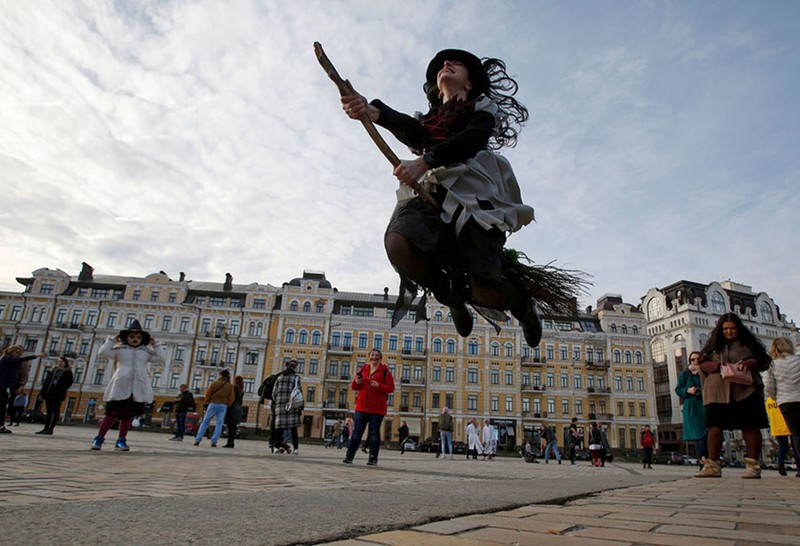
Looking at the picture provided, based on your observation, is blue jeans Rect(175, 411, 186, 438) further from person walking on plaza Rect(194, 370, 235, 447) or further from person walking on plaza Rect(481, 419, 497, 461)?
person walking on plaza Rect(481, 419, 497, 461)

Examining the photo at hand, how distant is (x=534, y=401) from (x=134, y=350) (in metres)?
47.5

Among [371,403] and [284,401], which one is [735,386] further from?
[284,401]

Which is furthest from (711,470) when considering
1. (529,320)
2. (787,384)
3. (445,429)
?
Answer: (445,429)

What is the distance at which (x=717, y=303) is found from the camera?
62.4 metres

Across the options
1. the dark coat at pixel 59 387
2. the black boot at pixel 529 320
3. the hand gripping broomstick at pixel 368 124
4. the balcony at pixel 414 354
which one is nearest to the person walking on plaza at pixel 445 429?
the dark coat at pixel 59 387

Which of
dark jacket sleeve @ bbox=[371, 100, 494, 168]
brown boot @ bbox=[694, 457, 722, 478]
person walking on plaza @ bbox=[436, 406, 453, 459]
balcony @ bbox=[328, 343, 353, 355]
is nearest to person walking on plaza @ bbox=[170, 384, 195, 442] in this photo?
person walking on plaza @ bbox=[436, 406, 453, 459]

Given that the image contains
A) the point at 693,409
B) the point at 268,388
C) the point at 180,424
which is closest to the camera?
the point at 693,409

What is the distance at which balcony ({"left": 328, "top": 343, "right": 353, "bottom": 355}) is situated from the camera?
48719mm

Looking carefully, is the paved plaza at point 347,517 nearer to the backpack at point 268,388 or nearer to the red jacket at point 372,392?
the red jacket at point 372,392

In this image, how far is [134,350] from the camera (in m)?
6.28

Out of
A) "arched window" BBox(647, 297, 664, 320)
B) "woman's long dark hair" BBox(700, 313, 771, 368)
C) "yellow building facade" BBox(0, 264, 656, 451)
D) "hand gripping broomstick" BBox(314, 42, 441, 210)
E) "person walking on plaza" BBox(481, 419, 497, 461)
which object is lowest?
"person walking on plaza" BBox(481, 419, 497, 461)

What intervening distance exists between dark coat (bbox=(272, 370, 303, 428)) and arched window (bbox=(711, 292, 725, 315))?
2566 inches

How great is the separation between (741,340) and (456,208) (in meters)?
4.70

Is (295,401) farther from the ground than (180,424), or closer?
farther from the ground
